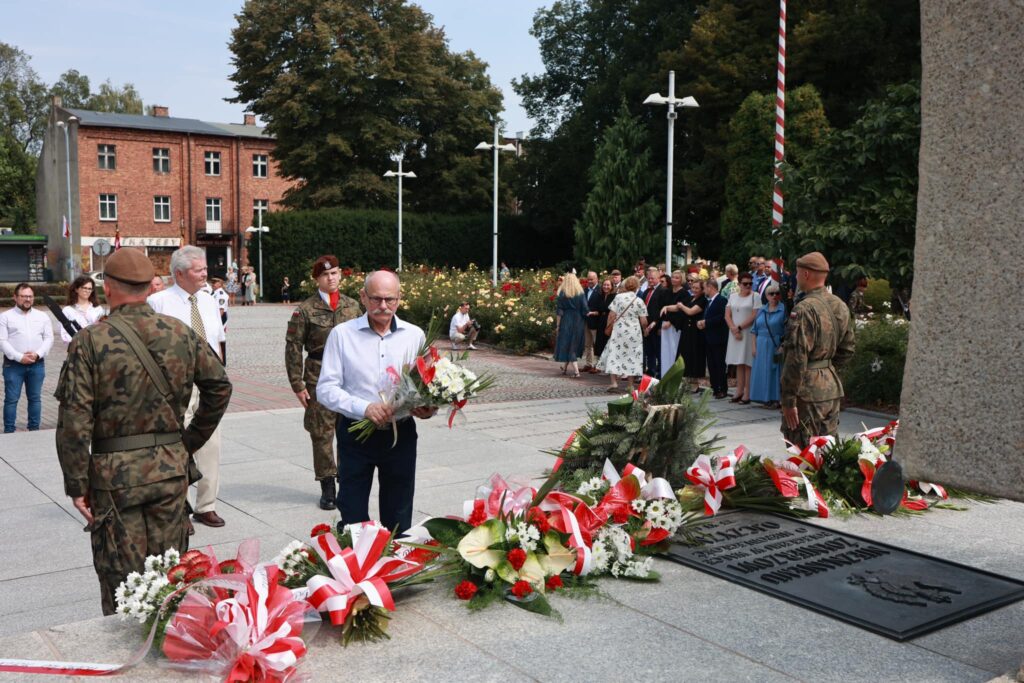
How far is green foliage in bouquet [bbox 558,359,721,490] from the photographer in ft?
19.8

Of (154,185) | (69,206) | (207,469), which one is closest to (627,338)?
(207,469)

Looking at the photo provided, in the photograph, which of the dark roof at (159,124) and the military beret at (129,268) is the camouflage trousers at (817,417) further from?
the dark roof at (159,124)

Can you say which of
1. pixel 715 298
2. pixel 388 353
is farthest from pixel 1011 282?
pixel 715 298

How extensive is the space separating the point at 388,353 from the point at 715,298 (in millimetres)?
9925

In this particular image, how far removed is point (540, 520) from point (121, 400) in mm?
2048

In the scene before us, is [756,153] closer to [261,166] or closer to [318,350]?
[318,350]

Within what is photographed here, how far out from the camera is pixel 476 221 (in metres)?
46.8

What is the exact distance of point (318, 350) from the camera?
24.3 feet

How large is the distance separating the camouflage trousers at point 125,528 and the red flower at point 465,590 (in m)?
1.35

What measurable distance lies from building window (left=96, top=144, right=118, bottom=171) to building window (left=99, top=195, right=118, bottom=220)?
1.77 meters

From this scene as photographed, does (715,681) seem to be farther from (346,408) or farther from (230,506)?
(230,506)

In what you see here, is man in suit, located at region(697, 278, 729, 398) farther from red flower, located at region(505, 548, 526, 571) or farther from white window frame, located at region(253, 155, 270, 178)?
white window frame, located at region(253, 155, 270, 178)

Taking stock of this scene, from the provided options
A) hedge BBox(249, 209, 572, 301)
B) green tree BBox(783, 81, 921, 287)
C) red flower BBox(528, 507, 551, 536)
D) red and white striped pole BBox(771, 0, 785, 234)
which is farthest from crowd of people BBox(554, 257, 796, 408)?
hedge BBox(249, 209, 572, 301)

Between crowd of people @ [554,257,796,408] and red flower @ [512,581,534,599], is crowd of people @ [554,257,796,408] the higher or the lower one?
the higher one
